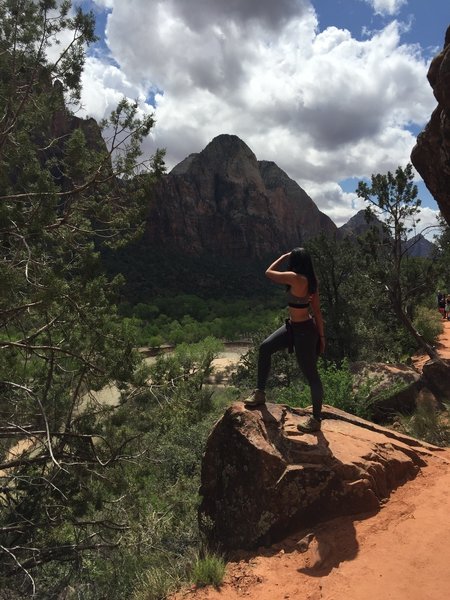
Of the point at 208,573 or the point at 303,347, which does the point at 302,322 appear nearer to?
the point at 303,347

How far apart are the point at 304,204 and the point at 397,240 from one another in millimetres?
176441

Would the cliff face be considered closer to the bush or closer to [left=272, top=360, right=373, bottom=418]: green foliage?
the bush

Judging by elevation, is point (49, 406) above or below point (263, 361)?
below

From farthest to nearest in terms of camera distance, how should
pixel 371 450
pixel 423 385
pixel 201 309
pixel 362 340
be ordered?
1. pixel 201 309
2. pixel 362 340
3. pixel 423 385
4. pixel 371 450

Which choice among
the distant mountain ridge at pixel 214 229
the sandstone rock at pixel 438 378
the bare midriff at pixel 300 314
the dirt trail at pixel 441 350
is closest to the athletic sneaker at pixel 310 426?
the bare midriff at pixel 300 314

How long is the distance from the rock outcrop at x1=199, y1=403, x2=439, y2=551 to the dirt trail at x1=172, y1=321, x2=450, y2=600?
0.18 meters

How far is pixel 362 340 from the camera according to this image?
50.6ft

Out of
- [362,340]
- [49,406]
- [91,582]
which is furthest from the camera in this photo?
[362,340]

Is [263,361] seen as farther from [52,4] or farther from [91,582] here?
[52,4]

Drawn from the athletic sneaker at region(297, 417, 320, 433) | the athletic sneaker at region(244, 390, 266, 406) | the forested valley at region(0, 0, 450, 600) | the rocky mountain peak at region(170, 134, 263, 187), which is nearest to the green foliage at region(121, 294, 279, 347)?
the forested valley at region(0, 0, 450, 600)

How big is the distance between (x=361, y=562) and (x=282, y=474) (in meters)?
1.08

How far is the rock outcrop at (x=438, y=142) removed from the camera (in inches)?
307

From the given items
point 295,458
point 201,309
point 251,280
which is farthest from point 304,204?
point 295,458

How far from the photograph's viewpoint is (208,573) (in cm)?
382
